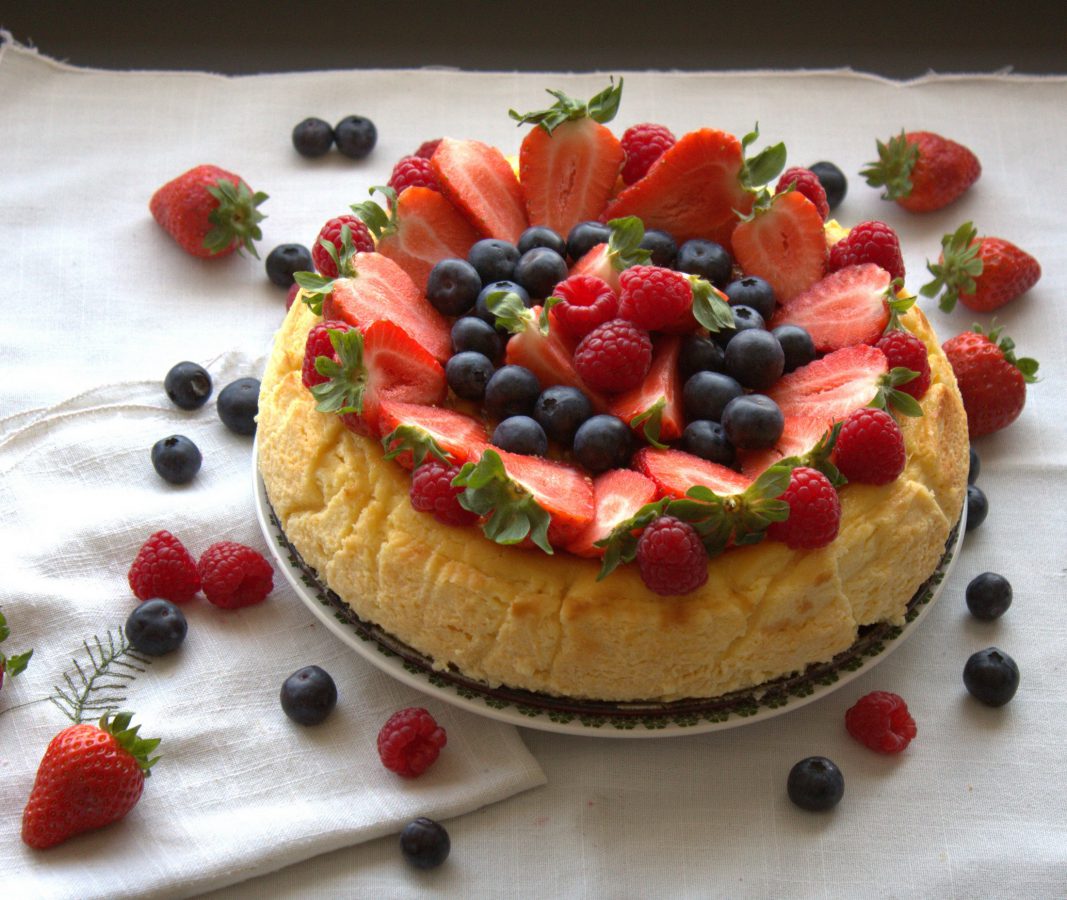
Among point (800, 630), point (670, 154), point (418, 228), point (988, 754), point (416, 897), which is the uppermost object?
point (670, 154)

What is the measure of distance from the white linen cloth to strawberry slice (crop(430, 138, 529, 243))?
0.93 m

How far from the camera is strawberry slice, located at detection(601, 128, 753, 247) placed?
3230mm

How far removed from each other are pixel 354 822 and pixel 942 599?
4.99ft

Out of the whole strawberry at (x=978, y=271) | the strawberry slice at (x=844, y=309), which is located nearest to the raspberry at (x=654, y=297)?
the strawberry slice at (x=844, y=309)

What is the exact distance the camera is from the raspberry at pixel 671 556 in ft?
8.39

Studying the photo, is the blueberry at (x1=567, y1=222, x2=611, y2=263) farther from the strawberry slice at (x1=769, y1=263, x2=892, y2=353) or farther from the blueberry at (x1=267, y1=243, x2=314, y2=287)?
the blueberry at (x1=267, y1=243, x2=314, y2=287)

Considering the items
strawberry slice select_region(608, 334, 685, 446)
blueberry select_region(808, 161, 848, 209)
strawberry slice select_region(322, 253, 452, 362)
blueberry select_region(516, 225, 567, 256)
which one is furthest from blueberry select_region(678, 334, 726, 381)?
blueberry select_region(808, 161, 848, 209)

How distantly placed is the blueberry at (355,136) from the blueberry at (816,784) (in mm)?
2509

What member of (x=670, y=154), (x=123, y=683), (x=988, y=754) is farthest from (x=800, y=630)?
(x=123, y=683)

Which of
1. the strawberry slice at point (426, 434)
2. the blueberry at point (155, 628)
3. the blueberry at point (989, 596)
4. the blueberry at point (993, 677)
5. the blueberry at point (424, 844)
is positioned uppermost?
the strawberry slice at point (426, 434)

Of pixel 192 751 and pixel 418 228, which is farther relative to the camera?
pixel 418 228

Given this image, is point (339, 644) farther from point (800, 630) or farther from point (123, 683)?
point (800, 630)

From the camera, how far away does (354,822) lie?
9.29 feet

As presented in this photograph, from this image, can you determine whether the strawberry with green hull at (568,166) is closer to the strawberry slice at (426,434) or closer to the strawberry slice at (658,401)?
the strawberry slice at (658,401)
